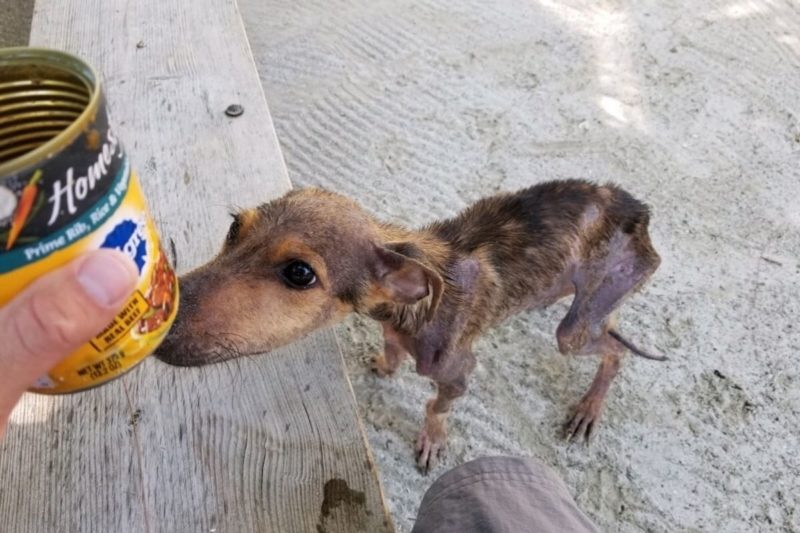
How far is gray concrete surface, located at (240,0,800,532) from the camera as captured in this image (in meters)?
3.58

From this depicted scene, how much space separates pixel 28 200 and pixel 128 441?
1.32 meters

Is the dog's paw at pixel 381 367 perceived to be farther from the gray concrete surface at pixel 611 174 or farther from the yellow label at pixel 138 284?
the yellow label at pixel 138 284

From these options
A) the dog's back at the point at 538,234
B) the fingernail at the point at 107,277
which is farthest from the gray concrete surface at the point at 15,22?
the fingernail at the point at 107,277

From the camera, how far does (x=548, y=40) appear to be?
6.12 meters

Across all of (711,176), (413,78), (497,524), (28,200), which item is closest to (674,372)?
(711,176)

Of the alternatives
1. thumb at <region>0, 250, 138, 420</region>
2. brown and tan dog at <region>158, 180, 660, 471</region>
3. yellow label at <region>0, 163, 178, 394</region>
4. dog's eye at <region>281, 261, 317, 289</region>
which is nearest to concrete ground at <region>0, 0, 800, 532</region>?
brown and tan dog at <region>158, 180, 660, 471</region>

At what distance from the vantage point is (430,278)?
2535 millimetres

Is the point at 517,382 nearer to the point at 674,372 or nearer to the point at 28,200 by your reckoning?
the point at 674,372

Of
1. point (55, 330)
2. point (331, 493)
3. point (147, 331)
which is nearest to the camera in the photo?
point (55, 330)

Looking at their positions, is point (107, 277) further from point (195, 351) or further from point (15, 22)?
point (15, 22)

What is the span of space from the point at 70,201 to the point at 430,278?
159 centimetres

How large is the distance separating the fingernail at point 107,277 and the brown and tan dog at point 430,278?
2.80ft

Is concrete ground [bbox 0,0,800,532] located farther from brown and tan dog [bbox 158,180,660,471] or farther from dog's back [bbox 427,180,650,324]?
dog's back [bbox 427,180,650,324]

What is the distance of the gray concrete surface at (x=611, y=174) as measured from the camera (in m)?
3.58
